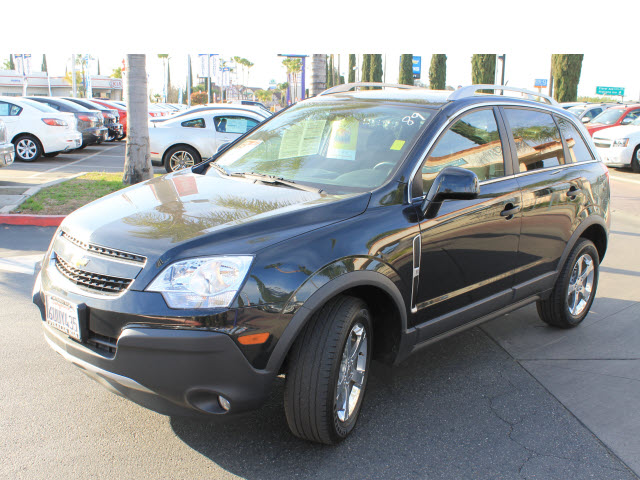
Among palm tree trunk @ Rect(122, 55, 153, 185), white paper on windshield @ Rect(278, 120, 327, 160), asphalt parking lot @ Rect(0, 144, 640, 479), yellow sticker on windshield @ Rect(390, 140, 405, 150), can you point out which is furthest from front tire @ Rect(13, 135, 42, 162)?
yellow sticker on windshield @ Rect(390, 140, 405, 150)

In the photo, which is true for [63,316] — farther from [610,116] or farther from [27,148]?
[610,116]

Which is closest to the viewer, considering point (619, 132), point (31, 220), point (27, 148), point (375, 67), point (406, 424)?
point (406, 424)

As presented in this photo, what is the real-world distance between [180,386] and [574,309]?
3.63 metres

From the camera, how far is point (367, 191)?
3453mm

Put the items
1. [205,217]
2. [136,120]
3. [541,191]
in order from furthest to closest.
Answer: [136,120], [541,191], [205,217]

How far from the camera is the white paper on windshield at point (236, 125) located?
14.8m

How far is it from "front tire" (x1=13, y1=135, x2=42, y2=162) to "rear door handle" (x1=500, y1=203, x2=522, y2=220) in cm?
1475

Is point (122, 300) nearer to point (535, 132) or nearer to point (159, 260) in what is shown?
point (159, 260)

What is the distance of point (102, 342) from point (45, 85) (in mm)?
92088

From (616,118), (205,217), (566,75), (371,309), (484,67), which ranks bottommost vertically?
(371,309)

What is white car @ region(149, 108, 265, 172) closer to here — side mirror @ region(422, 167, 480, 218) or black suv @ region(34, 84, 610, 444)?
black suv @ region(34, 84, 610, 444)

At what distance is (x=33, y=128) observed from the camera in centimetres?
1582

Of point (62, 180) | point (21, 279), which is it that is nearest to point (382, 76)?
point (62, 180)

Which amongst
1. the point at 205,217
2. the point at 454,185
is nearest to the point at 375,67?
the point at 454,185
